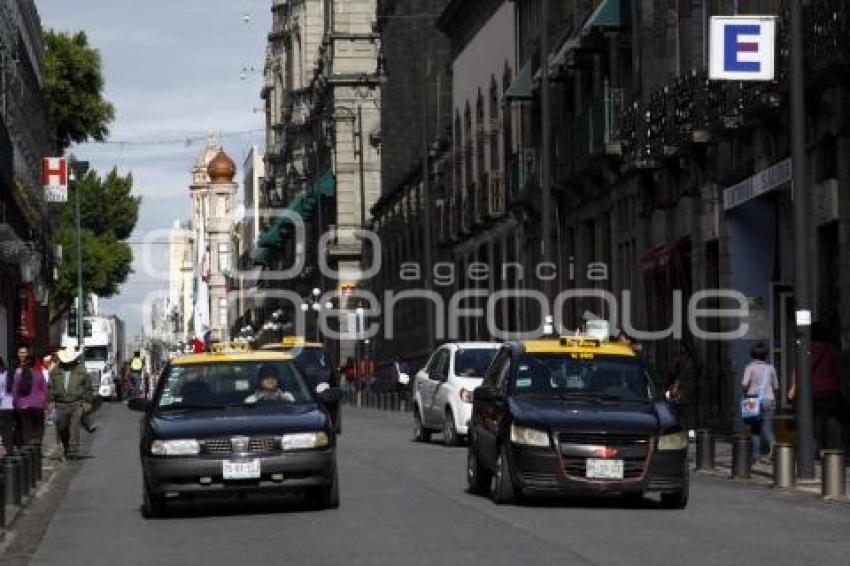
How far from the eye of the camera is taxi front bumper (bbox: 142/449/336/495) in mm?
21281

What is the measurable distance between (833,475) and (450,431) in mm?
14332

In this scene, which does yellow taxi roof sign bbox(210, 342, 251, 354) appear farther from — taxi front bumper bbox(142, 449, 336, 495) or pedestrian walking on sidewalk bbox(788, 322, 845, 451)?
pedestrian walking on sidewalk bbox(788, 322, 845, 451)

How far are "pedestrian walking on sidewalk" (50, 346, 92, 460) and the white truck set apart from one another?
5420 centimetres

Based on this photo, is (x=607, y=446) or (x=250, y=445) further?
(x=250, y=445)

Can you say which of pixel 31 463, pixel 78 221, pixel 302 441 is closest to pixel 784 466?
pixel 302 441

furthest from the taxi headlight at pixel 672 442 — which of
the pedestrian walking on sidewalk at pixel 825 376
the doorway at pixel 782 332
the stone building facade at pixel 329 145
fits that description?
the stone building facade at pixel 329 145

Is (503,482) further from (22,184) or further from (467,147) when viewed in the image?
(467,147)

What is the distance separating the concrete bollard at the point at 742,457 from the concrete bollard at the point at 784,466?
1692 millimetres

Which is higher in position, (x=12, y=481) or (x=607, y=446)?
(x=607, y=446)

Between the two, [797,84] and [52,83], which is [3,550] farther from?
[52,83]

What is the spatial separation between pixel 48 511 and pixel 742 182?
1768 cm

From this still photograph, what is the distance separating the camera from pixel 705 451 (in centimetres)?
3094

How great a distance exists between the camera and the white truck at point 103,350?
92.6 metres

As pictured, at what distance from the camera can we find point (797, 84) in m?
26.9
